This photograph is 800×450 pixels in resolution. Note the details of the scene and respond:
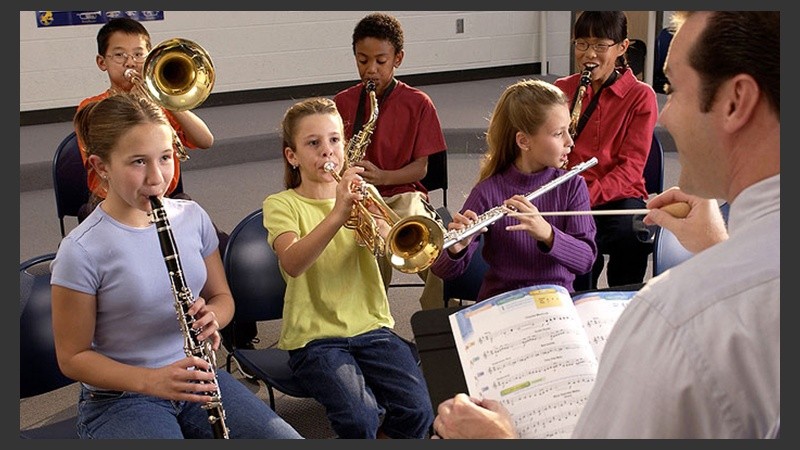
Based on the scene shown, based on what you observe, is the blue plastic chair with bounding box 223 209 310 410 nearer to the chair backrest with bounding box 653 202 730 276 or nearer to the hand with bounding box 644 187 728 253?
the chair backrest with bounding box 653 202 730 276

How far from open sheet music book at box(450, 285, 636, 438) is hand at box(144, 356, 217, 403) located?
1.91 ft

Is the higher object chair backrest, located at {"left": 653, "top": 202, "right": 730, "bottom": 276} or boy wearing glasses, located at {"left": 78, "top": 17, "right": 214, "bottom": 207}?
boy wearing glasses, located at {"left": 78, "top": 17, "right": 214, "bottom": 207}

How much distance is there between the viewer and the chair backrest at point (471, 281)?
2992 millimetres

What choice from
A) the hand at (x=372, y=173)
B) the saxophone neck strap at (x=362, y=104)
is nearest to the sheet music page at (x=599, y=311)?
the hand at (x=372, y=173)

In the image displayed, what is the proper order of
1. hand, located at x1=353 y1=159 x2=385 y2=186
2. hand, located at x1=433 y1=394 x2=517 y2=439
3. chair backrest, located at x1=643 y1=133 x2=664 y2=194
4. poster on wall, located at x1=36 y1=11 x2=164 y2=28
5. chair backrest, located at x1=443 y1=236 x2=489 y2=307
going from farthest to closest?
poster on wall, located at x1=36 y1=11 x2=164 y2=28 < chair backrest, located at x1=643 y1=133 x2=664 y2=194 < hand, located at x1=353 y1=159 x2=385 y2=186 < chair backrest, located at x1=443 y1=236 x2=489 y2=307 < hand, located at x1=433 y1=394 x2=517 y2=439

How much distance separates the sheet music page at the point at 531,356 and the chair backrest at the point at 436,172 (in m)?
2.11

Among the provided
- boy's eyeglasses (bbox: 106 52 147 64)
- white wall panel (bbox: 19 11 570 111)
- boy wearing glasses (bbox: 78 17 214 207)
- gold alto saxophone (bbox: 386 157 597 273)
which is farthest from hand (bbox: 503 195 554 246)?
white wall panel (bbox: 19 11 570 111)

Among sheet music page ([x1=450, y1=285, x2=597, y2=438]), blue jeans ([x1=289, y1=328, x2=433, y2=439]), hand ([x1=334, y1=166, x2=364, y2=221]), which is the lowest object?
blue jeans ([x1=289, y1=328, x2=433, y2=439])

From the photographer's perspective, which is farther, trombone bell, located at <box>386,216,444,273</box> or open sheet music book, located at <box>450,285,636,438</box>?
trombone bell, located at <box>386,216,444,273</box>

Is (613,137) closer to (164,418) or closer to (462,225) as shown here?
(462,225)

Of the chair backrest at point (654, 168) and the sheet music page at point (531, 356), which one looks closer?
the sheet music page at point (531, 356)

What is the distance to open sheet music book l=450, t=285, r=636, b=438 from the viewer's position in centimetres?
153

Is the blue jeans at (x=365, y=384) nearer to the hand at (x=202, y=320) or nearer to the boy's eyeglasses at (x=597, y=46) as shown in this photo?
the hand at (x=202, y=320)

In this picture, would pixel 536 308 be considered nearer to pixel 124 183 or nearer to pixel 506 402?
pixel 506 402
